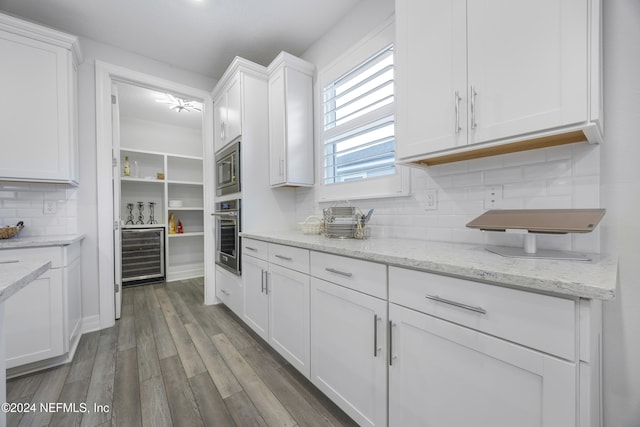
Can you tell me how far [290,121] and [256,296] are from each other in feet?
5.06

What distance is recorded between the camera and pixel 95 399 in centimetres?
150

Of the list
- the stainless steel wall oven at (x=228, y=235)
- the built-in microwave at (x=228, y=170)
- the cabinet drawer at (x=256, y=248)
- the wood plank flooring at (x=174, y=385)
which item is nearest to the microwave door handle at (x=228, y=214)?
the stainless steel wall oven at (x=228, y=235)

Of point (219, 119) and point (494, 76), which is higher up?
point (219, 119)

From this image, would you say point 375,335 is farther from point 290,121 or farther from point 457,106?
point 290,121

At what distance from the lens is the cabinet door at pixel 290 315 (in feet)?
5.09

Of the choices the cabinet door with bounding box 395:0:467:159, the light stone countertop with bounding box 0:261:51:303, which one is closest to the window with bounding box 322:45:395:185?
the cabinet door with bounding box 395:0:467:159

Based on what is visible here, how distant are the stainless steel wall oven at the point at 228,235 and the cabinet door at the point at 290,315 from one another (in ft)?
2.24

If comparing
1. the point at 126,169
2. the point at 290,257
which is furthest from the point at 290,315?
the point at 126,169

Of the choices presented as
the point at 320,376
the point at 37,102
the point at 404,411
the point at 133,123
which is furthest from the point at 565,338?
the point at 133,123

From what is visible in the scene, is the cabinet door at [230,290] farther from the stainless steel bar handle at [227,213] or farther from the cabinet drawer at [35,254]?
the cabinet drawer at [35,254]

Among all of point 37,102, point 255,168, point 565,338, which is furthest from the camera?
point 255,168

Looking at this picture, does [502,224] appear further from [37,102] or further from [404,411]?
[37,102]

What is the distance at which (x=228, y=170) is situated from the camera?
2.61 m

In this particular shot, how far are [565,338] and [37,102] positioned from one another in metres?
3.23
